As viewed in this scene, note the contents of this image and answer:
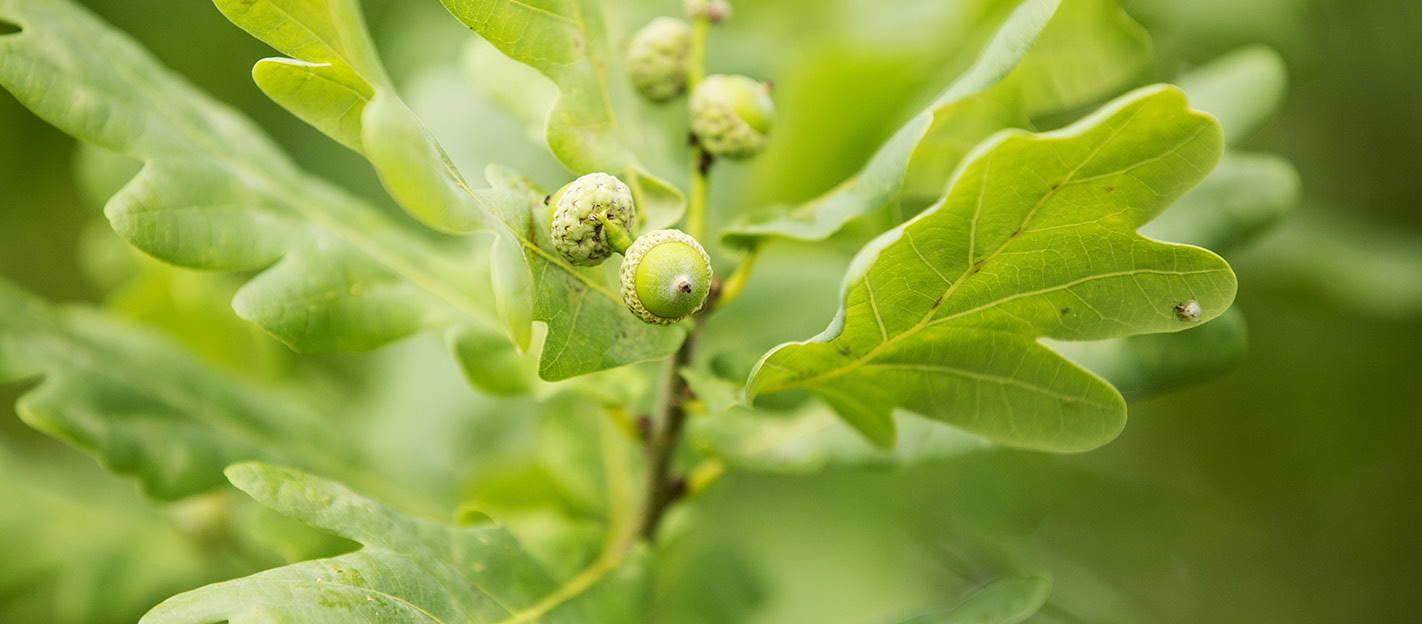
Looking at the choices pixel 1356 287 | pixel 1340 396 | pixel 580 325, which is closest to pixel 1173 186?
pixel 580 325

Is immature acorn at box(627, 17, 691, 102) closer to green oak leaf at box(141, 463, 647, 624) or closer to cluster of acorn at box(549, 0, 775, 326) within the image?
cluster of acorn at box(549, 0, 775, 326)

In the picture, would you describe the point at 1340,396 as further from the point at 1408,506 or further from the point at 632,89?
the point at 632,89

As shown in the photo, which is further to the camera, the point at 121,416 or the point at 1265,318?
the point at 1265,318

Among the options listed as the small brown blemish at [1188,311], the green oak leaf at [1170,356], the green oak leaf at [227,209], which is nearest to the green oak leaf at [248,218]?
the green oak leaf at [227,209]

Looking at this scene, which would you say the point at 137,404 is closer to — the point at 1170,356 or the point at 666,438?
the point at 666,438

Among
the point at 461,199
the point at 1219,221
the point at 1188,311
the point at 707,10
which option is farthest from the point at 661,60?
the point at 1219,221

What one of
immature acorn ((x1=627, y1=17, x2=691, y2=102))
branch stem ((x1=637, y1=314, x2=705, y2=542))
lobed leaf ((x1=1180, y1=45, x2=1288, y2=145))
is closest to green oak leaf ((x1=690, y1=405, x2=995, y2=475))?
branch stem ((x1=637, y1=314, x2=705, y2=542))
